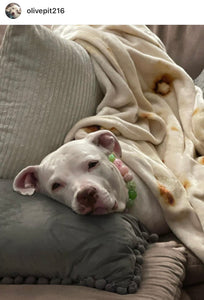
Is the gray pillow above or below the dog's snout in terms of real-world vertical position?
below

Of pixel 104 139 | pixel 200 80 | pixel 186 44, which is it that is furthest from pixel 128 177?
pixel 186 44

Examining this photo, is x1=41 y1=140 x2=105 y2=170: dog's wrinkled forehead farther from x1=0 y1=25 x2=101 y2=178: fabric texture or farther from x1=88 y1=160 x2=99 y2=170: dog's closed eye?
x1=0 y1=25 x2=101 y2=178: fabric texture

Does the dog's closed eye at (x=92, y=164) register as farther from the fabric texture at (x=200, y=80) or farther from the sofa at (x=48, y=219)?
the fabric texture at (x=200, y=80)

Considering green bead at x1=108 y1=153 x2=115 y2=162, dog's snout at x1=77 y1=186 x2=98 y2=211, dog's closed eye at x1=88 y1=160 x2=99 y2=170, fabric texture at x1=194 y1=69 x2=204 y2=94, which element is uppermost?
dog's closed eye at x1=88 y1=160 x2=99 y2=170

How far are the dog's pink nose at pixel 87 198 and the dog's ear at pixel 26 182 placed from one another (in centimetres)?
16

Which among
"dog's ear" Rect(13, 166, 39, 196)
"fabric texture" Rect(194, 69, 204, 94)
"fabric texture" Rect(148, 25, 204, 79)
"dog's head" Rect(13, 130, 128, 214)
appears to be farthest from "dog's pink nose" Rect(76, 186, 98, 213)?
"fabric texture" Rect(148, 25, 204, 79)

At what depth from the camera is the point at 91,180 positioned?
3.39ft

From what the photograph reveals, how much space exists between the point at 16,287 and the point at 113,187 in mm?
319

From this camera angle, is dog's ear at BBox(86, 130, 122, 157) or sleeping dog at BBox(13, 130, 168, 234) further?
dog's ear at BBox(86, 130, 122, 157)

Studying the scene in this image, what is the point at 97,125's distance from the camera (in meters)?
1.35

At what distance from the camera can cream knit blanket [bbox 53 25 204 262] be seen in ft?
4.00

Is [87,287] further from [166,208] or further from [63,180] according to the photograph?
[166,208]

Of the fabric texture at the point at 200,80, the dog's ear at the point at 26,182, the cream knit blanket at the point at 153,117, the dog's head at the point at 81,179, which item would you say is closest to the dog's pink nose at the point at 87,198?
the dog's head at the point at 81,179
